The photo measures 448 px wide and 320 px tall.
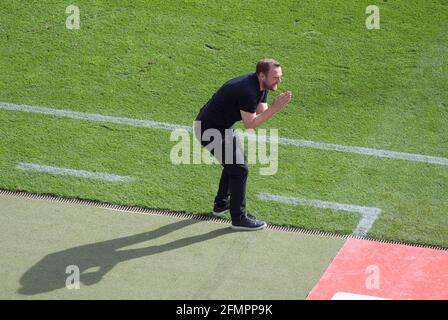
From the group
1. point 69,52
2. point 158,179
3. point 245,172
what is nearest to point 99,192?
point 158,179

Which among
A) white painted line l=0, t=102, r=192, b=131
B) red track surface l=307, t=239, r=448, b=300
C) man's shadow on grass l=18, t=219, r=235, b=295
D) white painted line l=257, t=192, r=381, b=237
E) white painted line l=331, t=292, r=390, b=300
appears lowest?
white painted line l=331, t=292, r=390, b=300

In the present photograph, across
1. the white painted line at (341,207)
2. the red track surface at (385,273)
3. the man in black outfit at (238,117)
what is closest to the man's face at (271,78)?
the man in black outfit at (238,117)

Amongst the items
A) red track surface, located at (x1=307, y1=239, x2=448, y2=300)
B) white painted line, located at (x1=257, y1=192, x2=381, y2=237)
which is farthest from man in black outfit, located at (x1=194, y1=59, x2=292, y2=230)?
Answer: red track surface, located at (x1=307, y1=239, x2=448, y2=300)

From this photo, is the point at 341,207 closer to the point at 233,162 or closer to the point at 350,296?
the point at 233,162

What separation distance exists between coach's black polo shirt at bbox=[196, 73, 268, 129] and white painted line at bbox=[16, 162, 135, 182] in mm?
1453

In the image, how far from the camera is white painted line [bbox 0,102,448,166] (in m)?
11.4

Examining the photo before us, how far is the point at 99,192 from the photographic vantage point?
1080cm

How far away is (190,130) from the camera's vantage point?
1201cm

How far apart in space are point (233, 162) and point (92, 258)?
5.32 ft

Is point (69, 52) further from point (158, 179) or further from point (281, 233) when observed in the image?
point (281, 233)

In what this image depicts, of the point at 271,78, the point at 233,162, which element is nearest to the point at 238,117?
the point at 233,162

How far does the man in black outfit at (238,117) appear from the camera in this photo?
9625mm

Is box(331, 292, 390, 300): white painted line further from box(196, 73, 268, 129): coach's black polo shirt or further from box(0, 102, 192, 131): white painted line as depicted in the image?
box(0, 102, 192, 131): white painted line

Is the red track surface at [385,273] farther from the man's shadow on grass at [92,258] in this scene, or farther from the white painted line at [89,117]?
the white painted line at [89,117]
